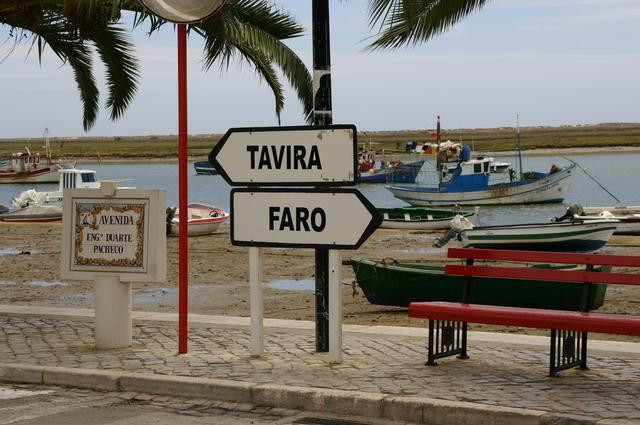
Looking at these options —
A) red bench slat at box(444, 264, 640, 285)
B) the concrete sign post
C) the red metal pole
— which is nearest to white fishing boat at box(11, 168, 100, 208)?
the concrete sign post

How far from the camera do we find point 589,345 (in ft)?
32.8

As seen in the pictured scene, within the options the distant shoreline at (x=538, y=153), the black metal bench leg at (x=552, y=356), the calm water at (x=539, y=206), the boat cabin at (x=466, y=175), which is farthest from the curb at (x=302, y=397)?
the distant shoreline at (x=538, y=153)

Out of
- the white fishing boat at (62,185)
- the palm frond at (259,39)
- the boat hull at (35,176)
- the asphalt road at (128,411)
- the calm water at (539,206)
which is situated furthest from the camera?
the boat hull at (35,176)

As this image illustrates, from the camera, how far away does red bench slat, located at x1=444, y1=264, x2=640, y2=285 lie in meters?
8.59

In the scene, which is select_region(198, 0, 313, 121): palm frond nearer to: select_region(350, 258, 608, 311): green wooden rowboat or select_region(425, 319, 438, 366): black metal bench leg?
select_region(350, 258, 608, 311): green wooden rowboat

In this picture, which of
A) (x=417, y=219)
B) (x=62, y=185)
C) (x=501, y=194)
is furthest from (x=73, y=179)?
(x=501, y=194)

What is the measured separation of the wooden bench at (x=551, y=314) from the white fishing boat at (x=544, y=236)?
17.7 m

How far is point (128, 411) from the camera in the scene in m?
8.04

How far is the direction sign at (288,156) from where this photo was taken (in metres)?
9.05

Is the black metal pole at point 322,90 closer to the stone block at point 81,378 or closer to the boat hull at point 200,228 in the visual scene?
the stone block at point 81,378

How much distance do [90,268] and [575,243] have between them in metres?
19.0

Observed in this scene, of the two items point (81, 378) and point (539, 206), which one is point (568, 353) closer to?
point (81, 378)

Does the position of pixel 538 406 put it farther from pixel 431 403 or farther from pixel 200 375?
pixel 200 375

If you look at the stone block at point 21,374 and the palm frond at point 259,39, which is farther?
the palm frond at point 259,39
